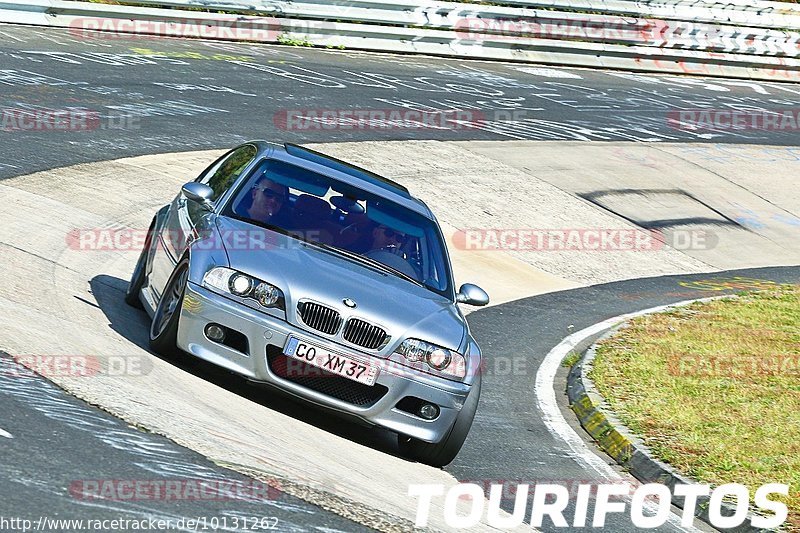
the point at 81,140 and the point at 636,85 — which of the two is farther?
the point at 636,85

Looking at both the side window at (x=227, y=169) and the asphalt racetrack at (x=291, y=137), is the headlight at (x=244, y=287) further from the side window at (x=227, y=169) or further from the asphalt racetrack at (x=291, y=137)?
the side window at (x=227, y=169)

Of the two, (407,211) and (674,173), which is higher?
(407,211)

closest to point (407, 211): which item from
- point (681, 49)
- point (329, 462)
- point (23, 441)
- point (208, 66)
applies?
point (329, 462)

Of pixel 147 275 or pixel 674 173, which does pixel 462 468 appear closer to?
pixel 147 275

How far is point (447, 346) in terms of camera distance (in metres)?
7.84

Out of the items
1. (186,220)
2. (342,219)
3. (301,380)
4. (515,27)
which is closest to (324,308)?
(301,380)

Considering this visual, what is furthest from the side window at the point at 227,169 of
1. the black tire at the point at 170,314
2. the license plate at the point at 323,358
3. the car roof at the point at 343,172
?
the license plate at the point at 323,358

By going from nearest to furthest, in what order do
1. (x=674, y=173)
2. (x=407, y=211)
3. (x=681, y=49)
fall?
(x=407, y=211) < (x=674, y=173) < (x=681, y=49)

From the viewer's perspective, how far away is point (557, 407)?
408 inches

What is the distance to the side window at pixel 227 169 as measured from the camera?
919 cm

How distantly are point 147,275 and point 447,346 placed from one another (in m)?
2.71

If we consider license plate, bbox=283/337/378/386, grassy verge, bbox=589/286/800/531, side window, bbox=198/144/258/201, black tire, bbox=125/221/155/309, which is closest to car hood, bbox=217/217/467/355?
license plate, bbox=283/337/378/386

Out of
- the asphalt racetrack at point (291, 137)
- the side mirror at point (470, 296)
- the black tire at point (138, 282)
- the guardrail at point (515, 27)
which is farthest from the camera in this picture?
the guardrail at point (515, 27)

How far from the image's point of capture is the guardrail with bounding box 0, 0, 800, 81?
23.6m
